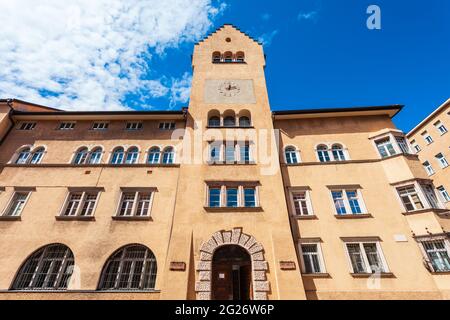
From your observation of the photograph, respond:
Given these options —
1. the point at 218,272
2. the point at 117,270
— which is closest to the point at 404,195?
the point at 218,272

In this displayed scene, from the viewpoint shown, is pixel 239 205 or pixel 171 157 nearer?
pixel 239 205

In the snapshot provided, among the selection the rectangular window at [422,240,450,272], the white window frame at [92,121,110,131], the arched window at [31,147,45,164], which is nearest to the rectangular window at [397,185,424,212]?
the rectangular window at [422,240,450,272]

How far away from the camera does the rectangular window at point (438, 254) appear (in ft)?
40.0

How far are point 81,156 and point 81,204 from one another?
4.56 m

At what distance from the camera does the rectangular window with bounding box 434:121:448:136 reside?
28462mm

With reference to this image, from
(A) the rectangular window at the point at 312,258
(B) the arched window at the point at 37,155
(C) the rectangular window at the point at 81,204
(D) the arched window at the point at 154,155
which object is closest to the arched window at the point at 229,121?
(D) the arched window at the point at 154,155

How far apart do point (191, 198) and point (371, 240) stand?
1137cm

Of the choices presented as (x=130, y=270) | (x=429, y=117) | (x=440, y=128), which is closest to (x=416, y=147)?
(x=440, y=128)

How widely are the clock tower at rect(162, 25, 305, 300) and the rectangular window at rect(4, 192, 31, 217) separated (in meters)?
10.6

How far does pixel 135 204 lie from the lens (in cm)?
1492

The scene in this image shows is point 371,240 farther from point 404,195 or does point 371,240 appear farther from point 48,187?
point 48,187

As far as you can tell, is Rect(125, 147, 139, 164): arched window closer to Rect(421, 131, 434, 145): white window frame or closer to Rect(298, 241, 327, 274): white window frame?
Rect(298, 241, 327, 274): white window frame

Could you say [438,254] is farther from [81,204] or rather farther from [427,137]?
[427,137]

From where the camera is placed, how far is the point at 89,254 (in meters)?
13.0
